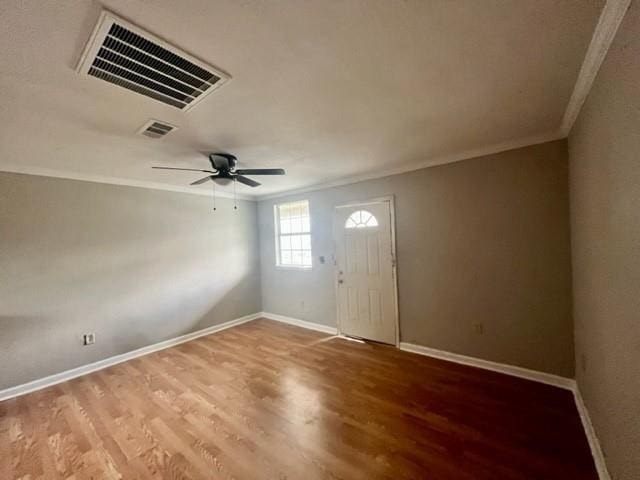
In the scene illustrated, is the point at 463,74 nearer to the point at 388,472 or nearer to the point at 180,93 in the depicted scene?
the point at 180,93

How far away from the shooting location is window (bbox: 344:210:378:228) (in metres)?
3.73

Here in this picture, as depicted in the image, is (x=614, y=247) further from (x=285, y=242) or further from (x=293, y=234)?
(x=285, y=242)

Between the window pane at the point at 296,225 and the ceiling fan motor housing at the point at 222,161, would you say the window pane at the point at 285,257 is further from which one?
the ceiling fan motor housing at the point at 222,161

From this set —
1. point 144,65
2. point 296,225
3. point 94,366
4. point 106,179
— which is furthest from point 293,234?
point 144,65

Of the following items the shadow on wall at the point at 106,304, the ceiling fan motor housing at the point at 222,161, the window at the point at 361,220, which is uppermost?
the ceiling fan motor housing at the point at 222,161

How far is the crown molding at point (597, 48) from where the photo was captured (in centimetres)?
108

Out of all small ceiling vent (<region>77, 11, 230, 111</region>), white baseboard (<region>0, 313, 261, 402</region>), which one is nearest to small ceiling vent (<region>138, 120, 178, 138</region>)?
small ceiling vent (<region>77, 11, 230, 111</region>)

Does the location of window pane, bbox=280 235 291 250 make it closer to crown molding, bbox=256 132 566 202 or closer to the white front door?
crown molding, bbox=256 132 566 202

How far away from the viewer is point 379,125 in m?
2.20

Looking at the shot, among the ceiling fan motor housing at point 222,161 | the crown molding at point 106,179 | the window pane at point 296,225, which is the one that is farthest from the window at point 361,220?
the crown molding at point 106,179

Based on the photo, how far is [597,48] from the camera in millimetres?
1308

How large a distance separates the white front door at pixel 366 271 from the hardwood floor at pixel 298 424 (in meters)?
0.65

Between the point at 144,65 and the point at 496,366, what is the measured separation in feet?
13.0

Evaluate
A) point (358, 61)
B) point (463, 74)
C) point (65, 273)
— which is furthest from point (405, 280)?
point (65, 273)
